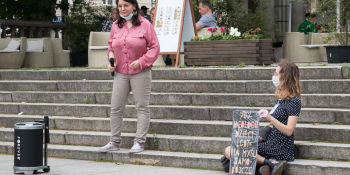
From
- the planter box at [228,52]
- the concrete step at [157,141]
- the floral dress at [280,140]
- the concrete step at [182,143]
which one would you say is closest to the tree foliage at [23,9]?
the planter box at [228,52]

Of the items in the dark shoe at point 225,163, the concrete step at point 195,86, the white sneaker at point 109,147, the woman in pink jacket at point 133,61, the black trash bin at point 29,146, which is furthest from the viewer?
the concrete step at point 195,86

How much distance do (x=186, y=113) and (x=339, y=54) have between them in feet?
10.6

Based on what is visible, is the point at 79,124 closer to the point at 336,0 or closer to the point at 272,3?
the point at 336,0

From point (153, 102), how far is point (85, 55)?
8.17m

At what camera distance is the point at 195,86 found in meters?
9.92

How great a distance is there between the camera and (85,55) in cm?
1767

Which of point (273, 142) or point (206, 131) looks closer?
point (273, 142)

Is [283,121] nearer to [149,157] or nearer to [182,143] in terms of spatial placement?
[182,143]

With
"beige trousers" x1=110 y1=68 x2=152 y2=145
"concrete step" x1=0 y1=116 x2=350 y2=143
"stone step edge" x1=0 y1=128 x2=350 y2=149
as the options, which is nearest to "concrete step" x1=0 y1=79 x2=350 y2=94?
"concrete step" x1=0 y1=116 x2=350 y2=143

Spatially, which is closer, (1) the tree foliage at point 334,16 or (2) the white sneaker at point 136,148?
(2) the white sneaker at point 136,148

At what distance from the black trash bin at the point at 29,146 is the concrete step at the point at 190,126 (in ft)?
6.07

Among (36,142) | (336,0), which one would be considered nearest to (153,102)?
(36,142)

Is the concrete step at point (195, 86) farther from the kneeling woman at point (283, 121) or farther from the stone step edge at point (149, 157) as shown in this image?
the kneeling woman at point (283, 121)

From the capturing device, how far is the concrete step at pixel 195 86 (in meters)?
8.87
